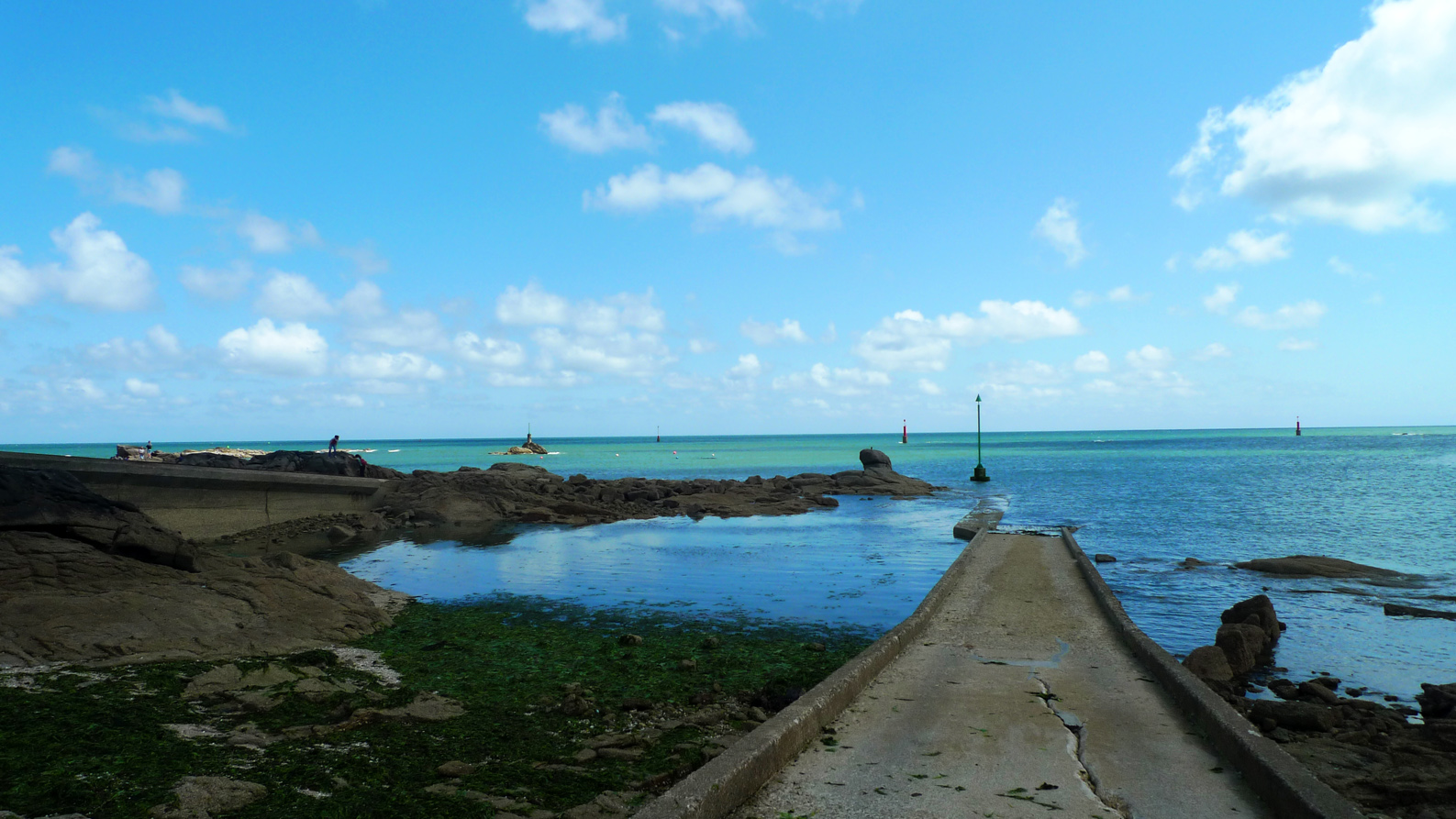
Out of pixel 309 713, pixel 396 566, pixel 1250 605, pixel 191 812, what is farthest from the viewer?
pixel 396 566

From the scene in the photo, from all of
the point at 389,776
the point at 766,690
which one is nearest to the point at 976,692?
the point at 766,690

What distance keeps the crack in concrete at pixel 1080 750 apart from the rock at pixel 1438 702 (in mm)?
4358

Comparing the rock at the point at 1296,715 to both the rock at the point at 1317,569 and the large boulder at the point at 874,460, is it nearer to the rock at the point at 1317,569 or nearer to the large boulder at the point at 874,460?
the rock at the point at 1317,569

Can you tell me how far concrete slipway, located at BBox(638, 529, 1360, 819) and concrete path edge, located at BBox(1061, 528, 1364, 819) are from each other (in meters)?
0.01

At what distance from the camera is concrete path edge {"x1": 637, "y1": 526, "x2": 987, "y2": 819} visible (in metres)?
4.43

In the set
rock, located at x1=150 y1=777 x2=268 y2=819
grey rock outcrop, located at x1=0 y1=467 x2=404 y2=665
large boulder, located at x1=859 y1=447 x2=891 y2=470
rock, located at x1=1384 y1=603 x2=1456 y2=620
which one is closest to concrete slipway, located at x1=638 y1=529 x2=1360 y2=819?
rock, located at x1=150 y1=777 x2=268 y2=819

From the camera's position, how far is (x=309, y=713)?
269 inches

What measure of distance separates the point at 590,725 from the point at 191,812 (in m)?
3.07

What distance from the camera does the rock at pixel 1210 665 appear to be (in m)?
9.06

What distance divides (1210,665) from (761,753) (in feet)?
22.3

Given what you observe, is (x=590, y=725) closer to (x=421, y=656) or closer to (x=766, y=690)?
(x=766, y=690)

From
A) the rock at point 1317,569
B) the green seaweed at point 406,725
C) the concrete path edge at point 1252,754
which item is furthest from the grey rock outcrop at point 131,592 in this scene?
the rock at point 1317,569

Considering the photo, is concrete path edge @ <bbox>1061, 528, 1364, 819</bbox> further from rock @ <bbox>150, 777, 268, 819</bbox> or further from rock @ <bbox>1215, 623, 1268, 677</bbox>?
rock @ <bbox>150, 777, 268, 819</bbox>

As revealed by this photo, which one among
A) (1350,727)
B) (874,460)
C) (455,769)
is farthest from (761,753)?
(874,460)
